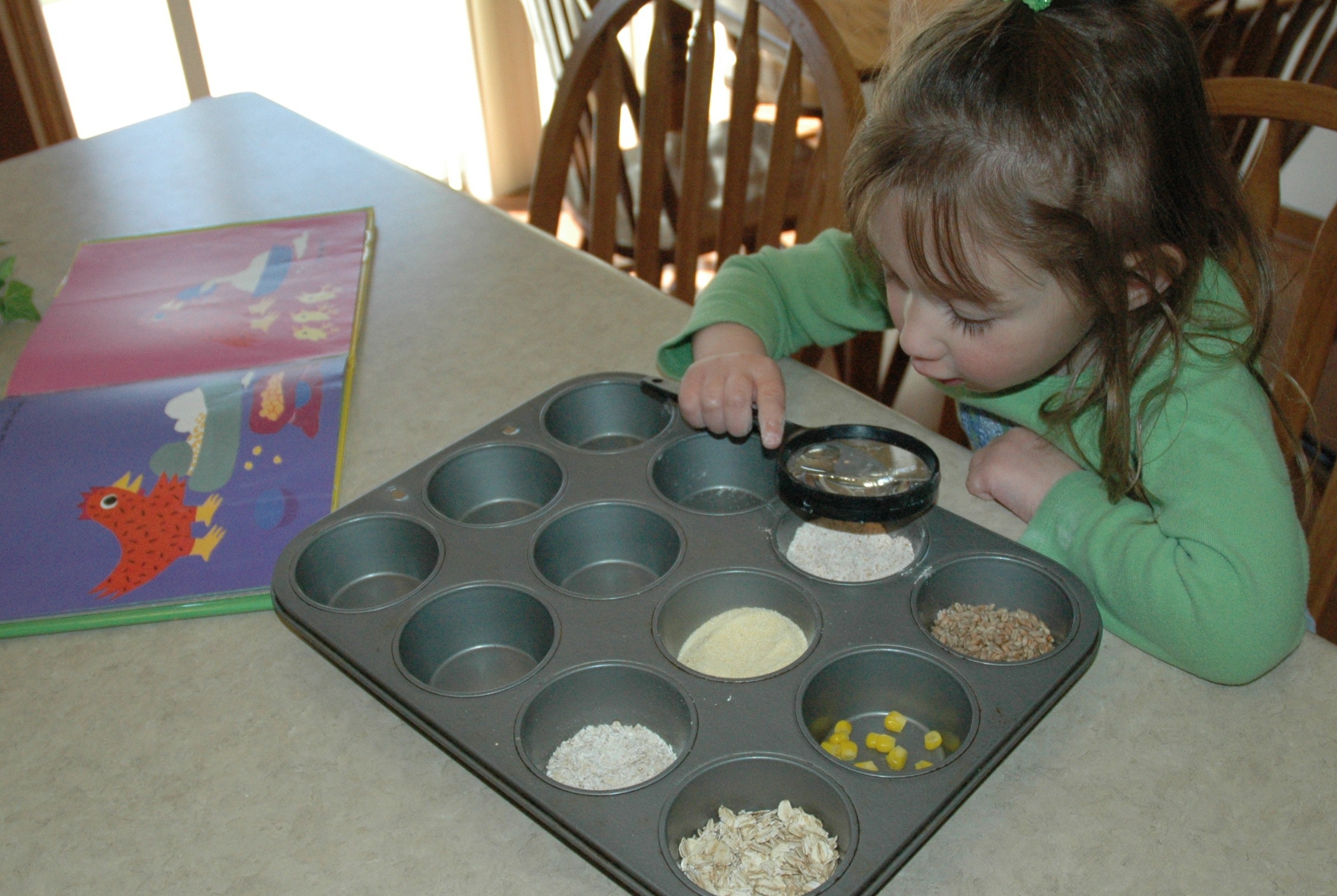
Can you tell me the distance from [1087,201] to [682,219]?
2.69 ft

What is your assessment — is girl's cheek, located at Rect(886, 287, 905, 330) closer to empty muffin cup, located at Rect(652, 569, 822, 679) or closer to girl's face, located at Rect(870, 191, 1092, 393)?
girl's face, located at Rect(870, 191, 1092, 393)

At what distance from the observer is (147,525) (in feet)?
2.90

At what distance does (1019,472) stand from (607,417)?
0.38m

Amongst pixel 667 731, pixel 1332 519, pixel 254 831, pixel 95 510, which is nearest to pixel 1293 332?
pixel 1332 519

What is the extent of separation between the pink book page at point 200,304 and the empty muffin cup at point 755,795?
65 cm

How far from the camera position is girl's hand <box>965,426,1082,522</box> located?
0.86m

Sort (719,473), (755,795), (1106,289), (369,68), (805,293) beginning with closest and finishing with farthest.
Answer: (755,795) < (1106,289) < (719,473) < (805,293) < (369,68)

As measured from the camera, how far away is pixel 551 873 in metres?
0.62

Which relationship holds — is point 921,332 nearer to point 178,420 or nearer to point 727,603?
point 727,603

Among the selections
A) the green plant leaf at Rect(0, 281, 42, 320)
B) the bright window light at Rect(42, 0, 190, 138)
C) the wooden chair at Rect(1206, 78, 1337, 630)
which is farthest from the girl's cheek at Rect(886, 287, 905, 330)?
the bright window light at Rect(42, 0, 190, 138)

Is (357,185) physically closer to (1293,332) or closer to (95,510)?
(95,510)

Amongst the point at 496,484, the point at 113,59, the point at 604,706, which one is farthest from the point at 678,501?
the point at 113,59

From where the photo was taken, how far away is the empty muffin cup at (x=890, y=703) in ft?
2.33

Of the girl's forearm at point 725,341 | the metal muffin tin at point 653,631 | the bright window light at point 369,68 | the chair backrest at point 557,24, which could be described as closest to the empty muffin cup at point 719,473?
the metal muffin tin at point 653,631
